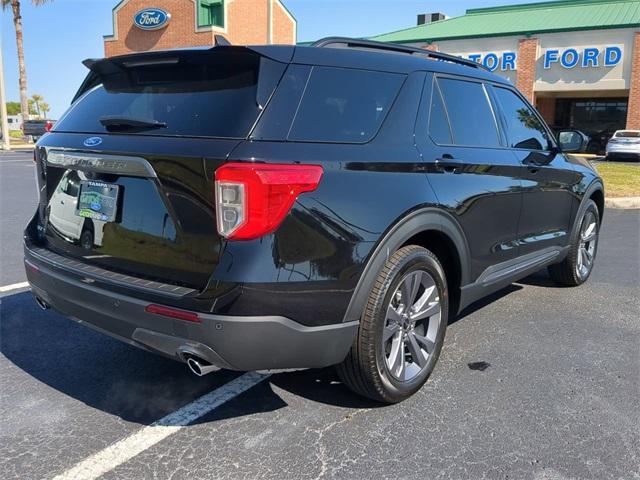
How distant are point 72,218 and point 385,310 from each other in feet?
5.61

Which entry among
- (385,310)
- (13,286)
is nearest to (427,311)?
(385,310)

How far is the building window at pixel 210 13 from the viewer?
33.3 m

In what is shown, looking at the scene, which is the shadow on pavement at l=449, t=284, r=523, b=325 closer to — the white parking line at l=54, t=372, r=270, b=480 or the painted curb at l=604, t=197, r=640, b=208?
the white parking line at l=54, t=372, r=270, b=480

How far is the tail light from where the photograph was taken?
7.97 ft

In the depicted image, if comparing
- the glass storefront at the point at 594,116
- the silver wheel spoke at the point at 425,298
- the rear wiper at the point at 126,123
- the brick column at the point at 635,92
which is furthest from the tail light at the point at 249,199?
the glass storefront at the point at 594,116

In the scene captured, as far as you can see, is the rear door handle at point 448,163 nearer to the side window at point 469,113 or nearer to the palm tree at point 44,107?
the side window at point 469,113

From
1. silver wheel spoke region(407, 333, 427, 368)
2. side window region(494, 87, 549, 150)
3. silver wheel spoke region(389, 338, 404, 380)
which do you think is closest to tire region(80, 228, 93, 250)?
silver wheel spoke region(389, 338, 404, 380)

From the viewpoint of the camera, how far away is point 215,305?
246 cm

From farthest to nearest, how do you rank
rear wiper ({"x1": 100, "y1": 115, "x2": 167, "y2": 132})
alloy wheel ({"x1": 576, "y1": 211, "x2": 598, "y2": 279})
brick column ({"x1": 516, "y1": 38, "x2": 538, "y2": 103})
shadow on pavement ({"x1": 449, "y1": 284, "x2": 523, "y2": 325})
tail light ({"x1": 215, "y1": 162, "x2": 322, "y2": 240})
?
brick column ({"x1": 516, "y1": 38, "x2": 538, "y2": 103}), alloy wheel ({"x1": 576, "y1": 211, "x2": 598, "y2": 279}), shadow on pavement ({"x1": 449, "y1": 284, "x2": 523, "y2": 325}), rear wiper ({"x1": 100, "y1": 115, "x2": 167, "y2": 132}), tail light ({"x1": 215, "y1": 162, "x2": 322, "y2": 240})

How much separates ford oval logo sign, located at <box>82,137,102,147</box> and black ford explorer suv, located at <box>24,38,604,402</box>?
0.02 metres

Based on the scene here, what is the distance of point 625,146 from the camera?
23938 mm

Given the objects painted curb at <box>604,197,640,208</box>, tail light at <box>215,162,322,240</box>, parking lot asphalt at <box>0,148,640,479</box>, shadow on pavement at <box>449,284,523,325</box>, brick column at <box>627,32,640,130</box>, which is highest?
brick column at <box>627,32,640,130</box>

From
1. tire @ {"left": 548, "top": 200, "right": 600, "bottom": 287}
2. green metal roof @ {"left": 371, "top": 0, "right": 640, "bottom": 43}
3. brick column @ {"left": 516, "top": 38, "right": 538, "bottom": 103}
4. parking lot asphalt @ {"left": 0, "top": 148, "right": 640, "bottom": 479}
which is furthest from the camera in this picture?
brick column @ {"left": 516, "top": 38, "right": 538, "bottom": 103}

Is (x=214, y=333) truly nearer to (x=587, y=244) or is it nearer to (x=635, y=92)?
(x=587, y=244)
